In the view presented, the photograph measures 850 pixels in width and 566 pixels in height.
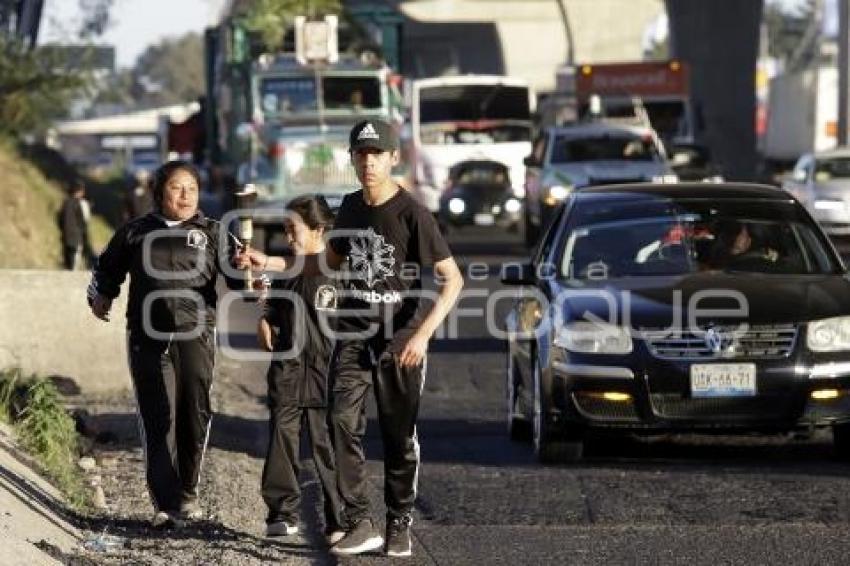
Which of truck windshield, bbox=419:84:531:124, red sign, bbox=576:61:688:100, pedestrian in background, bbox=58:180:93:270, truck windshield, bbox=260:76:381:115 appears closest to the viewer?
pedestrian in background, bbox=58:180:93:270

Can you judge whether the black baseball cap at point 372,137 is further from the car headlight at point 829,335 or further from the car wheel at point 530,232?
the car wheel at point 530,232

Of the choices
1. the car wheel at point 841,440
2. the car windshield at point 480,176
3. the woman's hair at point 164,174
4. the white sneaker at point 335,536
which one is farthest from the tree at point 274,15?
the white sneaker at point 335,536

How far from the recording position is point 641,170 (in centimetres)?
3170

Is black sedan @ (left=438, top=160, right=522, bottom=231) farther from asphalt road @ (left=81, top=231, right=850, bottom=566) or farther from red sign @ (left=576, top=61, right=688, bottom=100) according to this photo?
Answer: asphalt road @ (left=81, top=231, right=850, bottom=566)

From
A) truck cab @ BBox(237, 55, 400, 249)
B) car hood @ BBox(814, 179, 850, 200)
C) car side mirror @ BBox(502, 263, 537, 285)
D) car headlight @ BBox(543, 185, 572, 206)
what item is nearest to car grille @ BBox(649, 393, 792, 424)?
car side mirror @ BBox(502, 263, 537, 285)

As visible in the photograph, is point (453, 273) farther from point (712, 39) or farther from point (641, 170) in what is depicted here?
point (712, 39)

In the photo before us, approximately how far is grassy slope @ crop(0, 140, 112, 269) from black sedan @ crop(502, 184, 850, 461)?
46.9 ft

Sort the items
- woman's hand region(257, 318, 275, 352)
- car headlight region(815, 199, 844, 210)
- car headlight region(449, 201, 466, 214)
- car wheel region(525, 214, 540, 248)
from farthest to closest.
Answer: car headlight region(449, 201, 466, 214) < car wheel region(525, 214, 540, 248) < car headlight region(815, 199, 844, 210) < woman's hand region(257, 318, 275, 352)

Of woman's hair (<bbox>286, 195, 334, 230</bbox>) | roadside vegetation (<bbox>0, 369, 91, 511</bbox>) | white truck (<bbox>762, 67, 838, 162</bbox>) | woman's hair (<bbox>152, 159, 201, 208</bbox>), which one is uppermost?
woman's hair (<bbox>152, 159, 201, 208</bbox>)

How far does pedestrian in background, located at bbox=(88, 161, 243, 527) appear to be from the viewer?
9.88m

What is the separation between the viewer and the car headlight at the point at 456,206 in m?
39.4

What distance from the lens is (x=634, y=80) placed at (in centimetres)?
4541

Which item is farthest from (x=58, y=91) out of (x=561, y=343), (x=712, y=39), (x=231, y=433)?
(x=712, y=39)

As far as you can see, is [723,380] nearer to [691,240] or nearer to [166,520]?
[691,240]
